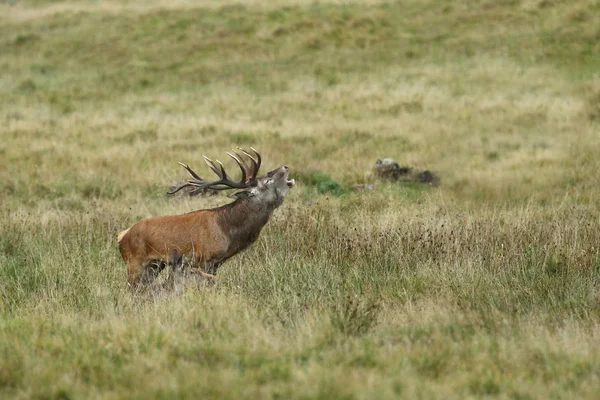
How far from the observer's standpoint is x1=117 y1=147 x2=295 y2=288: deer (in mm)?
7660

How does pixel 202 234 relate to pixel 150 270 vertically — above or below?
above

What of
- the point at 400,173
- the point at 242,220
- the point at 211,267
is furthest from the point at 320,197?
the point at 211,267

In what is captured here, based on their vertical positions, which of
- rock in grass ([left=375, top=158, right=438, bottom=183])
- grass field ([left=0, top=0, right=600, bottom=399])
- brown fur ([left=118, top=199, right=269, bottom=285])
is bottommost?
rock in grass ([left=375, top=158, right=438, bottom=183])

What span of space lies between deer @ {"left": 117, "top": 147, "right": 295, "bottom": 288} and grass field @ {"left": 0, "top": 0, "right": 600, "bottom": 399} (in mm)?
375

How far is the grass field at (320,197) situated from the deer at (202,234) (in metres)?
0.38

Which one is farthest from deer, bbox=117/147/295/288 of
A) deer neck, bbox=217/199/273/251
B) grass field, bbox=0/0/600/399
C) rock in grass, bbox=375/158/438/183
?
rock in grass, bbox=375/158/438/183

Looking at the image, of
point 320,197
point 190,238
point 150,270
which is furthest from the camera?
point 320,197

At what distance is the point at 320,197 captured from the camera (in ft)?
46.0

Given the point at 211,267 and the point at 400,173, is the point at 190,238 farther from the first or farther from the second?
the point at 400,173

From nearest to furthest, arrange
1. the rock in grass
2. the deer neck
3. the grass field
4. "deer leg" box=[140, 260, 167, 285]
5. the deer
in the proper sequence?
the grass field < the deer < "deer leg" box=[140, 260, 167, 285] < the deer neck < the rock in grass

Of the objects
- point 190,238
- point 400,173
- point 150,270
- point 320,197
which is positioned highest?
point 190,238

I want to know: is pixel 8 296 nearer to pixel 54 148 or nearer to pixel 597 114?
pixel 54 148

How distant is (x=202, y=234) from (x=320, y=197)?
644 centimetres

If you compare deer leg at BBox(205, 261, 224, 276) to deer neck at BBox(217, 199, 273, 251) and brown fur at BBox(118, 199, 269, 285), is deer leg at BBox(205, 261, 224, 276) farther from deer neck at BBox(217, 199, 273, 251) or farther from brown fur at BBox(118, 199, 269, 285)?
deer neck at BBox(217, 199, 273, 251)
